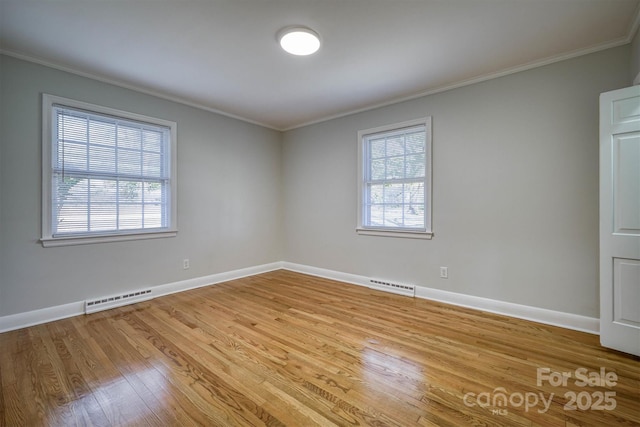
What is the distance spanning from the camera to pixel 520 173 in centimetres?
299

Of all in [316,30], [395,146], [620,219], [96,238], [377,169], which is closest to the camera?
[620,219]

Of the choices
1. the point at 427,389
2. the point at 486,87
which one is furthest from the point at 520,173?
the point at 427,389

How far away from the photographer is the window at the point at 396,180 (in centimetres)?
367

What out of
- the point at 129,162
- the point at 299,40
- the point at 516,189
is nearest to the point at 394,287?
the point at 516,189

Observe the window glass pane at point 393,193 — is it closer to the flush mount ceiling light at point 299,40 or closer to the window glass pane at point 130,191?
the flush mount ceiling light at point 299,40

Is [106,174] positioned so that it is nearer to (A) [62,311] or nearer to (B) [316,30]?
(A) [62,311]

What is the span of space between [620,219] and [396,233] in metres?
2.15

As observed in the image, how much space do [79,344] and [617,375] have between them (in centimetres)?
422

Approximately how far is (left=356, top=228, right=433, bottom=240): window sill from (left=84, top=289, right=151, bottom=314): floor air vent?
305cm

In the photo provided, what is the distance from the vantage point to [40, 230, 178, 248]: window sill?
9.55 feet

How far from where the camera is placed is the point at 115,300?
130 inches

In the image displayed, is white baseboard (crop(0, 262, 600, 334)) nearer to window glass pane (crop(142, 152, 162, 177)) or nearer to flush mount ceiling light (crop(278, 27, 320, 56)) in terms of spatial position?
window glass pane (crop(142, 152, 162, 177))

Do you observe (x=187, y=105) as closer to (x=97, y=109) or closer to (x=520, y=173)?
(x=97, y=109)

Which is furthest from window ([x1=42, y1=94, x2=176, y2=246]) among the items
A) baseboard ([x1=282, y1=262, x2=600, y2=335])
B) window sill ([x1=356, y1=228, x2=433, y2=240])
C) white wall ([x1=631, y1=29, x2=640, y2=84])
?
white wall ([x1=631, y1=29, x2=640, y2=84])
